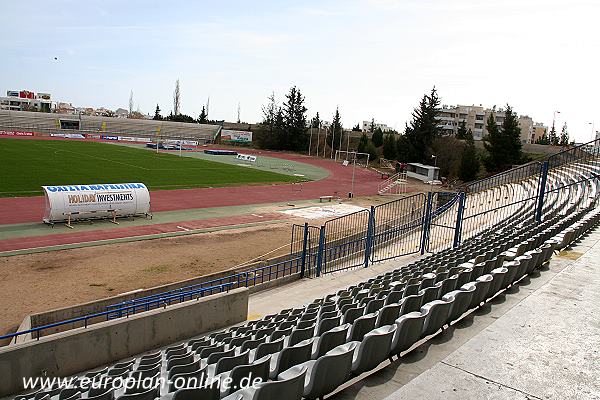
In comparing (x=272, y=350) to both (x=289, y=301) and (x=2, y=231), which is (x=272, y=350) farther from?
(x=2, y=231)

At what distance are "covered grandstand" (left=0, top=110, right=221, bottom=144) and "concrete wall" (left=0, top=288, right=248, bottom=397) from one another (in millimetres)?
91813

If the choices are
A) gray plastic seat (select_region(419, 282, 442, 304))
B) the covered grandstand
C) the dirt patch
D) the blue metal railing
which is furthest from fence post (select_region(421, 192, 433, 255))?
the covered grandstand

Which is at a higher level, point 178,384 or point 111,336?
point 178,384

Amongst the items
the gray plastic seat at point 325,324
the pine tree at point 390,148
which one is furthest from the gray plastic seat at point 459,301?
the pine tree at point 390,148

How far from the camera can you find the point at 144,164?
59.2 m

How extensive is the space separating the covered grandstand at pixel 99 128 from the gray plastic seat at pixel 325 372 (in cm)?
9928

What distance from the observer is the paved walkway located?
17.7 ft

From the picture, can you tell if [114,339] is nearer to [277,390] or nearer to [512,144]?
[277,390]

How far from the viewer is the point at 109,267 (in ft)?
63.7

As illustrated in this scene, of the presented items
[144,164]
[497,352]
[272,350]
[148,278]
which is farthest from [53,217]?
[144,164]

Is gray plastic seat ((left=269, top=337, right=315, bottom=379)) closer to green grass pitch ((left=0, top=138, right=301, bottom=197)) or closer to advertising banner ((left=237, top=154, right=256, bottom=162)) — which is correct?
green grass pitch ((left=0, top=138, right=301, bottom=197))

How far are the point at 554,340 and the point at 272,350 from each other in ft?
14.0

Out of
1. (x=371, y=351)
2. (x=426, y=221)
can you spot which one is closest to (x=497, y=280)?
(x=371, y=351)

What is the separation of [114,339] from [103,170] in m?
43.8
